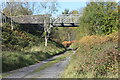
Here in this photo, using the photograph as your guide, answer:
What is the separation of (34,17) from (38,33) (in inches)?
154

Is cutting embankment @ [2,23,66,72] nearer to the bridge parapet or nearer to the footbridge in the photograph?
the footbridge

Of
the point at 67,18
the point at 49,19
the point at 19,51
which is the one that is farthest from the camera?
the point at 67,18

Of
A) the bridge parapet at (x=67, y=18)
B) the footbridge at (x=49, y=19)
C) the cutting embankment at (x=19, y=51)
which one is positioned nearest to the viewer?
the cutting embankment at (x=19, y=51)

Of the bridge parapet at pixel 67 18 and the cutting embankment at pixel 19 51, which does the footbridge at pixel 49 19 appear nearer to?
the bridge parapet at pixel 67 18

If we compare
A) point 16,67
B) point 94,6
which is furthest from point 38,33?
point 16,67

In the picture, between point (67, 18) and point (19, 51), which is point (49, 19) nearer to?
point (67, 18)

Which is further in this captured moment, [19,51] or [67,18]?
[67,18]

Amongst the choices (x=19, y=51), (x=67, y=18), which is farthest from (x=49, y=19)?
(x=19, y=51)

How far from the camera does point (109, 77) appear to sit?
25.2 feet

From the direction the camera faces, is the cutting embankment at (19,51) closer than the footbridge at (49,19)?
Yes

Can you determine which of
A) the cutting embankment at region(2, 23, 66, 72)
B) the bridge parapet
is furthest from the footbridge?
the cutting embankment at region(2, 23, 66, 72)

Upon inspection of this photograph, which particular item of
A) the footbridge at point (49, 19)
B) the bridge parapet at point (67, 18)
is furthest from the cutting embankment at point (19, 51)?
the bridge parapet at point (67, 18)

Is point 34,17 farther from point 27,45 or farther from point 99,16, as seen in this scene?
point 99,16

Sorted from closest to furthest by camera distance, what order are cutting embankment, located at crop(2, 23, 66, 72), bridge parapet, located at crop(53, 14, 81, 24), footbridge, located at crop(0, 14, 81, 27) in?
cutting embankment, located at crop(2, 23, 66, 72), footbridge, located at crop(0, 14, 81, 27), bridge parapet, located at crop(53, 14, 81, 24)
